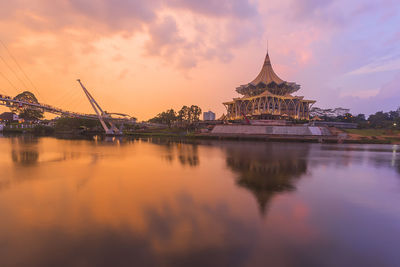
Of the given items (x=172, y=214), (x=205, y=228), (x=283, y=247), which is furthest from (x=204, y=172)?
(x=283, y=247)

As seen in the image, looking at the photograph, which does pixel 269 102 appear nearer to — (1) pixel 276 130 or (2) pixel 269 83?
A: (2) pixel 269 83

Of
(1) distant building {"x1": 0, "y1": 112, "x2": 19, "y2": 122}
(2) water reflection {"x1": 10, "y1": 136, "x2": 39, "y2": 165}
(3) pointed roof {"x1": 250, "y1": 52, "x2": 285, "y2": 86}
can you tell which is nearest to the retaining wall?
(3) pointed roof {"x1": 250, "y1": 52, "x2": 285, "y2": 86}

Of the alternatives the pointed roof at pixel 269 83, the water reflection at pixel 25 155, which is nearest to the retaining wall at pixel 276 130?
the pointed roof at pixel 269 83

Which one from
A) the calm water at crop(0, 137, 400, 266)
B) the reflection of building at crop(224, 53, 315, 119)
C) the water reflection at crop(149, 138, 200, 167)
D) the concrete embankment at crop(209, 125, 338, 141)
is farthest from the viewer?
the reflection of building at crop(224, 53, 315, 119)

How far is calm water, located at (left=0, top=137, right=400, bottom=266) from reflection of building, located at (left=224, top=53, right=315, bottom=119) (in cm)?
5817

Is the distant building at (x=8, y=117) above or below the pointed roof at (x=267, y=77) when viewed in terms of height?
below

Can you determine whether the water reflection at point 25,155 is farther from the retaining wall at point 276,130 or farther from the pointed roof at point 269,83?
the pointed roof at point 269,83

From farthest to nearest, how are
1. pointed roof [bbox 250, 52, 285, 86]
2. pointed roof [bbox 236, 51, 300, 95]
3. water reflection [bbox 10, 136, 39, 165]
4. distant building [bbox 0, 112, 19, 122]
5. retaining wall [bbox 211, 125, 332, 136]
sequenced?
distant building [bbox 0, 112, 19, 122], pointed roof [bbox 250, 52, 285, 86], pointed roof [bbox 236, 51, 300, 95], retaining wall [bbox 211, 125, 332, 136], water reflection [bbox 10, 136, 39, 165]

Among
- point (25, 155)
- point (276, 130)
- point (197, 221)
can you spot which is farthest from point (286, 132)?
point (25, 155)

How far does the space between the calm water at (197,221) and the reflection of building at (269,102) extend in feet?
191

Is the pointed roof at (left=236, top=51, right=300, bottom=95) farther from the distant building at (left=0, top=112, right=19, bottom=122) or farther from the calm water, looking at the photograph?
the distant building at (left=0, top=112, right=19, bottom=122)

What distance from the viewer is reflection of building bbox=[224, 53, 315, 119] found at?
226 ft

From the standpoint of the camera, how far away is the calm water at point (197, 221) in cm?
527

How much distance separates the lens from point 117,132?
230 feet
